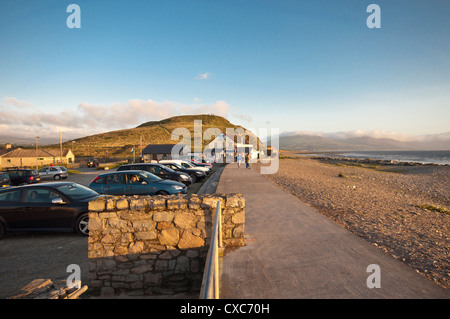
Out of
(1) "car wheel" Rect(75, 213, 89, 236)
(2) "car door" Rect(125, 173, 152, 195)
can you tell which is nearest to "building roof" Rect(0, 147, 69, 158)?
(2) "car door" Rect(125, 173, 152, 195)

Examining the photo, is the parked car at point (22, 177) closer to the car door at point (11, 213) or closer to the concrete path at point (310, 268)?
the car door at point (11, 213)

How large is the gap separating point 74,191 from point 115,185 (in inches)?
85.0

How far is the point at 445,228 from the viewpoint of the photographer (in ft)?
22.5

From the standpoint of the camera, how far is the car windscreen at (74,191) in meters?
6.64

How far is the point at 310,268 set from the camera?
3865 mm

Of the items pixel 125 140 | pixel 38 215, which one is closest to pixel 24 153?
pixel 125 140

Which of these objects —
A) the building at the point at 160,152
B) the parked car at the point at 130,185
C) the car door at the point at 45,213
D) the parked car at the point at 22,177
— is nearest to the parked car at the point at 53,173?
the parked car at the point at 22,177

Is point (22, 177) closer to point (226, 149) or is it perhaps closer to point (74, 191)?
point (74, 191)

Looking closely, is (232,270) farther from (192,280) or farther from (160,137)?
(160,137)

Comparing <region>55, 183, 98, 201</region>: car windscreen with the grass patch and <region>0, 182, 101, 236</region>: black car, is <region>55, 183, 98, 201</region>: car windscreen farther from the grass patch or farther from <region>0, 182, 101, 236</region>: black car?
the grass patch

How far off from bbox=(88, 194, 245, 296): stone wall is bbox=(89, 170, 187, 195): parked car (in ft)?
15.4
